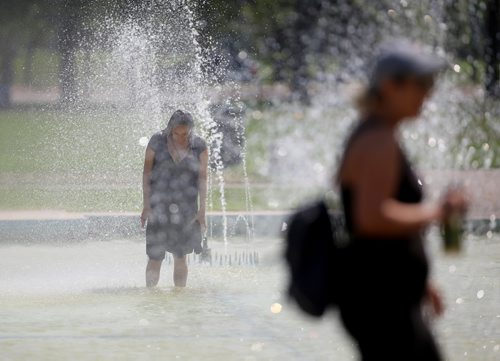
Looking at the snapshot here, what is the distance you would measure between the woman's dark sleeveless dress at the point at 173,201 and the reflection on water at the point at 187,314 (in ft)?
1.13

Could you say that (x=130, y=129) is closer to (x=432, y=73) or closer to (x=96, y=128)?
(x=96, y=128)

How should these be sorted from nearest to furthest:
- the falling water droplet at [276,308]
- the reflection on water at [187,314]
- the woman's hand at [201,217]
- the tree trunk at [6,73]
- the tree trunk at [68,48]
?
the reflection on water at [187,314]
the falling water droplet at [276,308]
the woman's hand at [201,217]
the tree trunk at [68,48]
the tree trunk at [6,73]

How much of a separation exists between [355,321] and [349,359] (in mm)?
3295

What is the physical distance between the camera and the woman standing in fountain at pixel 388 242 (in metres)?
4.05

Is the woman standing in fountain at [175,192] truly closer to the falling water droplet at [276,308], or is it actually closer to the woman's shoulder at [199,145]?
the woman's shoulder at [199,145]

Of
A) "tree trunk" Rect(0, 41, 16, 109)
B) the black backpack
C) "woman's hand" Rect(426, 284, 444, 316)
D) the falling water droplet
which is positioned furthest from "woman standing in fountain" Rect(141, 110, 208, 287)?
"tree trunk" Rect(0, 41, 16, 109)

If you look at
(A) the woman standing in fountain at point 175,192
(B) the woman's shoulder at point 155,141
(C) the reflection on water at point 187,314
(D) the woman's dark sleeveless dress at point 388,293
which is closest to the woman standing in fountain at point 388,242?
(D) the woman's dark sleeveless dress at point 388,293

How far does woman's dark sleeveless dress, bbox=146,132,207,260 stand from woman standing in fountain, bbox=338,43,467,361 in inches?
247

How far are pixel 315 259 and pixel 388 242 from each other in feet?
0.73

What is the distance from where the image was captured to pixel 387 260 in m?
4.10

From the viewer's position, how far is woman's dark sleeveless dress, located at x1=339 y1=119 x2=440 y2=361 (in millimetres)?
4105

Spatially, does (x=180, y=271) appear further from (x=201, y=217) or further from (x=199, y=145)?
(x=199, y=145)

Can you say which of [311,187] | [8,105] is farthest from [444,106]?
[8,105]

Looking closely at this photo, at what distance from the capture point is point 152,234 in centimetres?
1056
